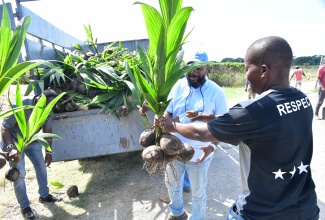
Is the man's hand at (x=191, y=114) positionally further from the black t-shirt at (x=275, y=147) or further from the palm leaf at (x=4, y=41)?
the palm leaf at (x=4, y=41)

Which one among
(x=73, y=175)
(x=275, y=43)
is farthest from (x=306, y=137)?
(x=73, y=175)

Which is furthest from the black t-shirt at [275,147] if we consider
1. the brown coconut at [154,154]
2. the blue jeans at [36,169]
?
the blue jeans at [36,169]

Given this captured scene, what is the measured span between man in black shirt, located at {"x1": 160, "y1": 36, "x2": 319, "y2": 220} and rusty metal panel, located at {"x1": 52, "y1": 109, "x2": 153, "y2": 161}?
1.84 meters

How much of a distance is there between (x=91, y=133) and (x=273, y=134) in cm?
235

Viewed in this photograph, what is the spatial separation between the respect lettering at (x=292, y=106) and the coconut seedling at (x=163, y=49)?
26.1 inches

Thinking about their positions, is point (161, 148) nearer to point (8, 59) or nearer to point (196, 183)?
point (196, 183)

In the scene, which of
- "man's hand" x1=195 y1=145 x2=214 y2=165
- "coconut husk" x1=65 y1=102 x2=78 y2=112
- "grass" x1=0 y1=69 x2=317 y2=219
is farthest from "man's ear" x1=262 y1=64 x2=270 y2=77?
"grass" x1=0 y1=69 x2=317 y2=219

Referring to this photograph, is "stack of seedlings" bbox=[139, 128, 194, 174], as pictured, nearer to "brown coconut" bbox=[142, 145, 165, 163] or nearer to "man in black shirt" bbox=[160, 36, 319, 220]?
"brown coconut" bbox=[142, 145, 165, 163]

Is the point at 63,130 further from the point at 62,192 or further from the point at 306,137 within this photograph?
the point at 306,137

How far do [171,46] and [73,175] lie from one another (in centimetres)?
325

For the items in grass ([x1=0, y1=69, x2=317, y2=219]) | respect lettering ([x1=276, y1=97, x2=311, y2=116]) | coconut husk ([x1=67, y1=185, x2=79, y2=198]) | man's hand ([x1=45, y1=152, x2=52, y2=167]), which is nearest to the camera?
respect lettering ([x1=276, y1=97, x2=311, y2=116])

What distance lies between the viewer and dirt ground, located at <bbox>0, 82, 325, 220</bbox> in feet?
9.78

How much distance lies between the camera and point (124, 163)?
440 cm

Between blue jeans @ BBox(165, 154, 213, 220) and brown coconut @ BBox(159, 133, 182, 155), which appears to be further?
blue jeans @ BBox(165, 154, 213, 220)
